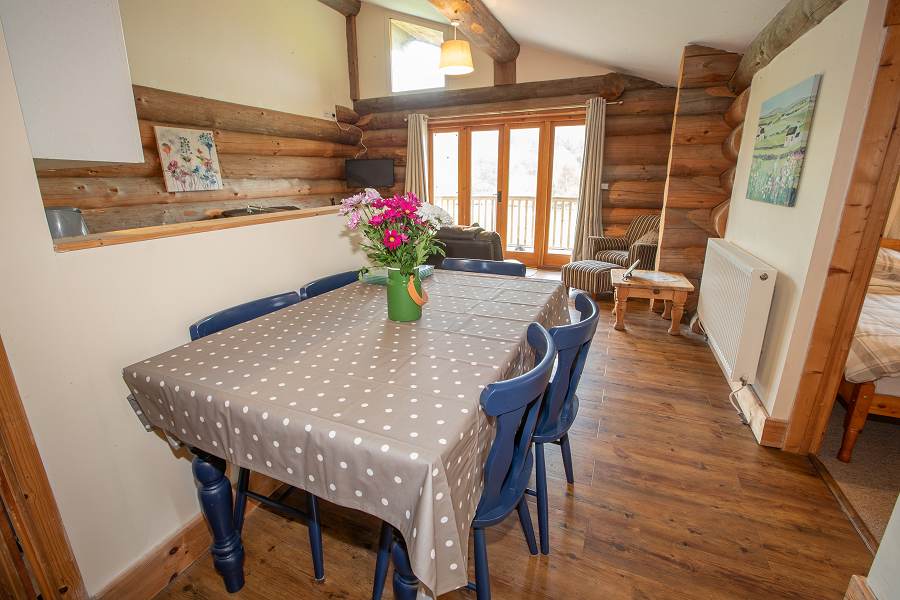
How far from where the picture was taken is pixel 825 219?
189 cm

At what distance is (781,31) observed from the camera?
2490 mm

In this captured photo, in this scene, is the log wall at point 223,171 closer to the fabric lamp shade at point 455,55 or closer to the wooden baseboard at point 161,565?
the fabric lamp shade at point 455,55

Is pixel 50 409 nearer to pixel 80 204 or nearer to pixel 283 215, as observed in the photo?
pixel 283 215

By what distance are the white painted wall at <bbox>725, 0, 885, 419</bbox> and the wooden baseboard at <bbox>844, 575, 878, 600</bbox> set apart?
119 cm

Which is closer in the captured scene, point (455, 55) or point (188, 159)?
point (455, 55)

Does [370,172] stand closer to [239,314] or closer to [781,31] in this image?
[781,31]

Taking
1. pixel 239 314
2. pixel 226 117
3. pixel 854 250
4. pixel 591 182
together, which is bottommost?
pixel 239 314

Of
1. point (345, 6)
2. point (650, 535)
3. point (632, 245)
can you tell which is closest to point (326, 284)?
point (650, 535)

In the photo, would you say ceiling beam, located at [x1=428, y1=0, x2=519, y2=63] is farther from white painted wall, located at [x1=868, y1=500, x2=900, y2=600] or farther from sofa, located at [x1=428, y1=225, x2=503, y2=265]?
white painted wall, located at [x1=868, y1=500, x2=900, y2=600]

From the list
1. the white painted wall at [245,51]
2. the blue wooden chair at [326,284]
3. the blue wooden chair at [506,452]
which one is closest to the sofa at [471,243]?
the blue wooden chair at [326,284]

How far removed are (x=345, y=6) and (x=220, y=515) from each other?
684cm

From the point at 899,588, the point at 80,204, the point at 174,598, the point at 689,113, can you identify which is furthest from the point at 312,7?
the point at 899,588

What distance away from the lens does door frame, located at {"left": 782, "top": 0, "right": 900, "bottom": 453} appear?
5.63ft

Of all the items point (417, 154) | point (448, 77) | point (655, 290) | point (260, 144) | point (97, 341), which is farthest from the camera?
point (417, 154)
